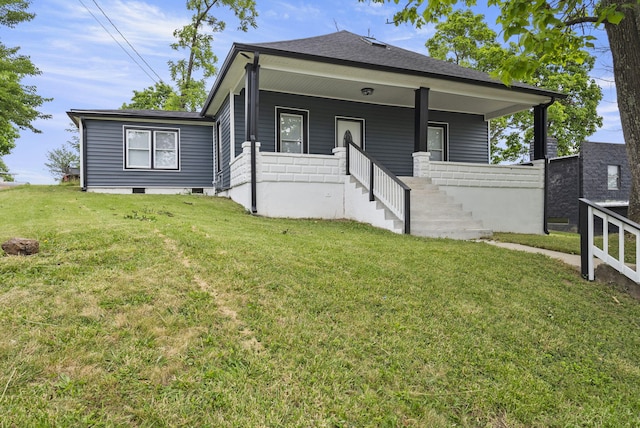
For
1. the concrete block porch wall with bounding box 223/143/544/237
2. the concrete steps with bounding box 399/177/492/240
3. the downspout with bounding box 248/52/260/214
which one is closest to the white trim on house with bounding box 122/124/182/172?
the concrete block porch wall with bounding box 223/143/544/237

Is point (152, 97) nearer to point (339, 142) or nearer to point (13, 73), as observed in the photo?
point (13, 73)

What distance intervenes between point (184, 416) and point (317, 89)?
9.73 m

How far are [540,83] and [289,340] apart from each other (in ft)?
83.1

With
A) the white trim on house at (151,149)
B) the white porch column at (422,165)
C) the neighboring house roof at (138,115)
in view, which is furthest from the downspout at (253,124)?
the white trim on house at (151,149)

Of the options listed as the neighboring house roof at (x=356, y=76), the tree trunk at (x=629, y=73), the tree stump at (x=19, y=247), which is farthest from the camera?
the neighboring house roof at (x=356, y=76)

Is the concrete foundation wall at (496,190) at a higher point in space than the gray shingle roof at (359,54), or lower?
lower

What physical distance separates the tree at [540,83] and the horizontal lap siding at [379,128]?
10.1m

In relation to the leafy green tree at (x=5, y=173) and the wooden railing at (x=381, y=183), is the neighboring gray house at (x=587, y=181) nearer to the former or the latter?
the wooden railing at (x=381, y=183)

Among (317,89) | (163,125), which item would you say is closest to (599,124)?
(317,89)

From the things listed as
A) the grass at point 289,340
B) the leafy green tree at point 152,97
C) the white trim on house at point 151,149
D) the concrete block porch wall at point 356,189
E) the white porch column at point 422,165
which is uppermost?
the leafy green tree at point 152,97

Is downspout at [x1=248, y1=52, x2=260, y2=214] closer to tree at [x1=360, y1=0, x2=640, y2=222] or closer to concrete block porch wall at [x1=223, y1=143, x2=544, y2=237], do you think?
concrete block porch wall at [x1=223, y1=143, x2=544, y2=237]

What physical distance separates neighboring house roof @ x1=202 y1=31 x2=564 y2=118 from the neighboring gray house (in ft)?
22.9

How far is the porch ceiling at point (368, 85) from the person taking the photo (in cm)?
848

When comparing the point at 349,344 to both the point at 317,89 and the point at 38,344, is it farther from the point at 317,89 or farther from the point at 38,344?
the point at 317,89
